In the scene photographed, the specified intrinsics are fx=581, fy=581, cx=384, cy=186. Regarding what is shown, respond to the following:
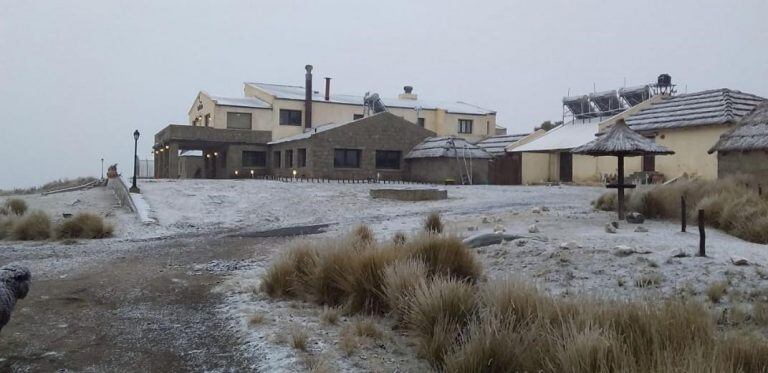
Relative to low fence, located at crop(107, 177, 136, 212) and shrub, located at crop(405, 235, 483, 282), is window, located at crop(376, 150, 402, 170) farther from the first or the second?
Answer: shrub, located at crop(405, 235, 483, 282)

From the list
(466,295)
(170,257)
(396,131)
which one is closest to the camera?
(466,295)

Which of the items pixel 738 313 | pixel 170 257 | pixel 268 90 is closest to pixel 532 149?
pixel 268 90

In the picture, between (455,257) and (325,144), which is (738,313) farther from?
(325,144)

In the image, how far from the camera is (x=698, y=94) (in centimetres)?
3120

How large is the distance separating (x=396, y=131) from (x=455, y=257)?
103 ft

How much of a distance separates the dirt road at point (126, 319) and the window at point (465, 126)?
3957 centimetres

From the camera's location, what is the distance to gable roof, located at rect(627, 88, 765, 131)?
88.1ft

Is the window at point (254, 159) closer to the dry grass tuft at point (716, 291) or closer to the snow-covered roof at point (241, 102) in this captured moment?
the snow-covered roof at point (241, 102)

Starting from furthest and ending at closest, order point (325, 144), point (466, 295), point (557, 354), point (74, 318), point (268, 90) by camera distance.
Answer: point (268, 90) < point (325, 144) < point (74, 318) < point (466, 295) < point (557, 354)

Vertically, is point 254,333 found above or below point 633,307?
below

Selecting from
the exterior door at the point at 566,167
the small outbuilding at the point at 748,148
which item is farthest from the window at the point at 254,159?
the small outbuilding at the point at 748,148

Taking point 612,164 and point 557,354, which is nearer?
point 557,354

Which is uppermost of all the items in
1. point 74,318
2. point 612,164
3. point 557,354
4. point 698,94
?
point 698,94

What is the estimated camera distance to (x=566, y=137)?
36469 mm
